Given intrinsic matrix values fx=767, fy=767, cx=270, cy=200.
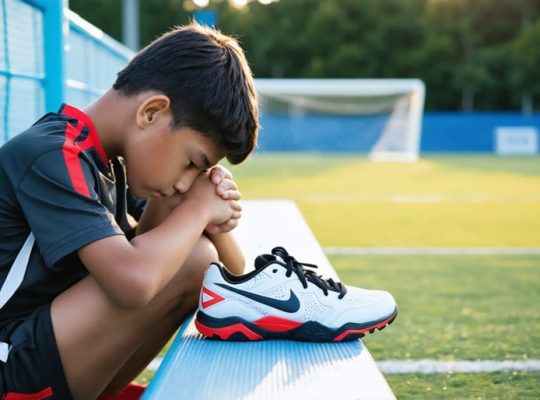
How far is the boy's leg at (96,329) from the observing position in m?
1.57

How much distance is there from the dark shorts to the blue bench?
240 mm

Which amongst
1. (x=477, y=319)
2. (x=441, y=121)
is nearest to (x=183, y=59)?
(x=477, y=319)

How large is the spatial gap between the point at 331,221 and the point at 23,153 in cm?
566

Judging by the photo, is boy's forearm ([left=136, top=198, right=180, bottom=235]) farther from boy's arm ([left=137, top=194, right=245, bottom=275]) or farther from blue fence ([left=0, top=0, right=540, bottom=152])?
blue fence ([left=0, top=0, right=540, bottom=152])

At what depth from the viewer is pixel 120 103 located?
1.74 metres

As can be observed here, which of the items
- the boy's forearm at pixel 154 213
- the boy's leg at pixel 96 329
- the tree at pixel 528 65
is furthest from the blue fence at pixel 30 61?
the tree at pixel 528 65

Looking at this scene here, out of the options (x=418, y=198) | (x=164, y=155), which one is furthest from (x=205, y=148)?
(x=418, y=198)

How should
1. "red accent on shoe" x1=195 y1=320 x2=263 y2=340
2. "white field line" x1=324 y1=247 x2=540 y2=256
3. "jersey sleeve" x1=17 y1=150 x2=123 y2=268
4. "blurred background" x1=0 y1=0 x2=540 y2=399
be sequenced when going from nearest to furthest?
1. "jersey sleeve" x1=17 y1=150 x2=123 y2=268
2. "red accent on shoe" x1=195 y1=320 x2=263 y2=340
3. "blurred background" x1=0 y1=0 x2=540 y2=399
4. "white field line" x1=324 y1=247 x2=540 y2=256

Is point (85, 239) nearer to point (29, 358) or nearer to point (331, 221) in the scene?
point (29, 358)

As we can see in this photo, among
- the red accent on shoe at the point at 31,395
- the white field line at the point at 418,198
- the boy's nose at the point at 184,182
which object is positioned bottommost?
the white field line at the point at 418,198

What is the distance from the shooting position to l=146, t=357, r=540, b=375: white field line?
2561mm

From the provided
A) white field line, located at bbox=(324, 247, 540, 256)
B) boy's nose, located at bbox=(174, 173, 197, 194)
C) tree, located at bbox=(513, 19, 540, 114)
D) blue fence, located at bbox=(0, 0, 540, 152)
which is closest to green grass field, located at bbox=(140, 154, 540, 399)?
white field line, located at bbox=(324, 247, 540, 256)

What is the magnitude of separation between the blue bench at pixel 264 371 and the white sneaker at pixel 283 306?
0.03 metres

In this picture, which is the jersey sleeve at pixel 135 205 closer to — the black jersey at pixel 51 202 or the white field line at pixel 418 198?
the black jersey at pixel 51 202
